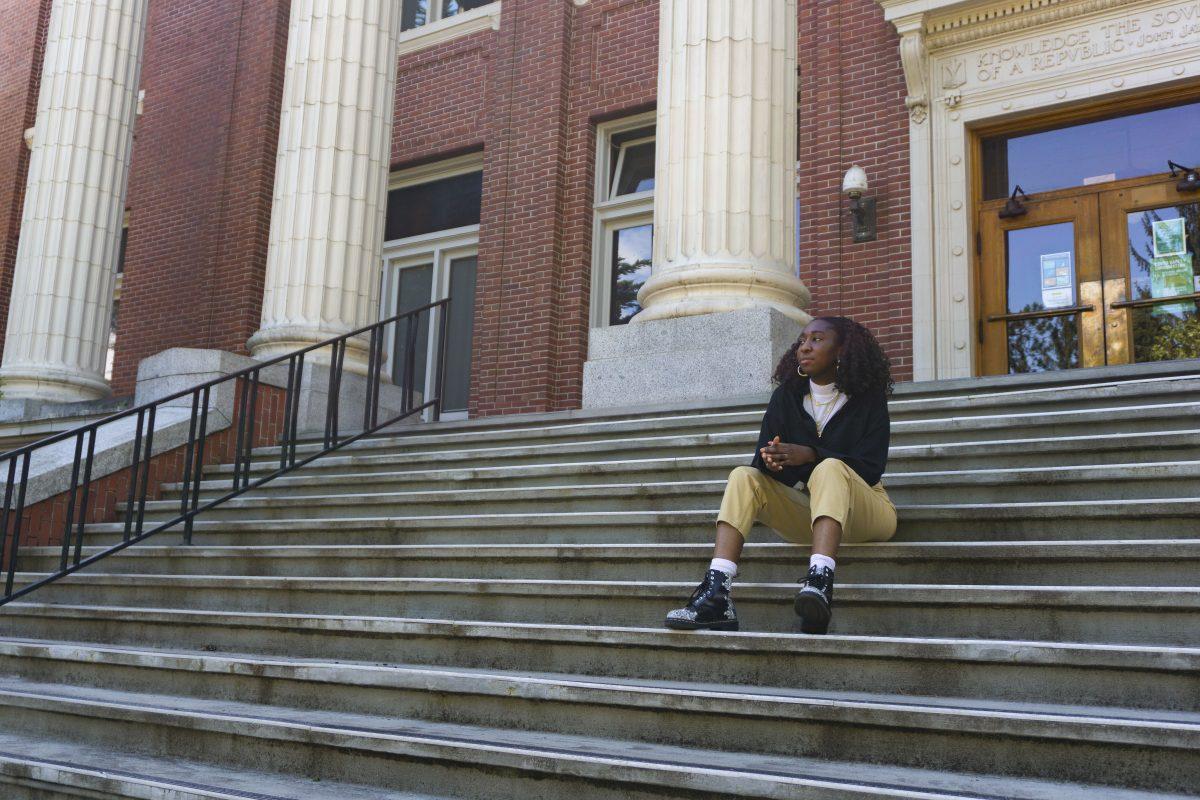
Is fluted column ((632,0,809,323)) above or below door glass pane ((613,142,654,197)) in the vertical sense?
below

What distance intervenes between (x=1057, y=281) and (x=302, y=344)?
22.6 ft

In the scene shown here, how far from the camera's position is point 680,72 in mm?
8844

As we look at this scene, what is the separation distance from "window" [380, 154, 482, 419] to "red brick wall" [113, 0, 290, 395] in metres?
1.93

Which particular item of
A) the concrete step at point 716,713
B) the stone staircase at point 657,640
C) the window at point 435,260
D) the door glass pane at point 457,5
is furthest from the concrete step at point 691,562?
the door glass pane at point 457,5

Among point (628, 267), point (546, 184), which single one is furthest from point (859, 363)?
point (546, 184)

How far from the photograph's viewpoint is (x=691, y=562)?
5078 mm

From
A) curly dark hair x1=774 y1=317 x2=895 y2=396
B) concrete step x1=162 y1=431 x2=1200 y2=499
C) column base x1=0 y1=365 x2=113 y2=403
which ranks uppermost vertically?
column base x1=0 y1=365 x2=113 y2=403

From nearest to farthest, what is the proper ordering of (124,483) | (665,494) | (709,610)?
(709,610) → (665,494) → (124,483)

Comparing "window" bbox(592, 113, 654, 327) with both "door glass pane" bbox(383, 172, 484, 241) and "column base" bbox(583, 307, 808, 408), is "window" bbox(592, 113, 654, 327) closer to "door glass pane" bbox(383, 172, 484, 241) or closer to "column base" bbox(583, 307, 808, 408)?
"door glass pane" bbox(383, 172, 484, 241)

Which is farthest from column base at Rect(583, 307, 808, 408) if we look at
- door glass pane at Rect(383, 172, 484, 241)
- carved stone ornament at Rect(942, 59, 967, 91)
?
door glass pane at Rect(383, 172, 484, 241)

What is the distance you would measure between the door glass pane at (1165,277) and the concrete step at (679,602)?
664 cm

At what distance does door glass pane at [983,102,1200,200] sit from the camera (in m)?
10.3

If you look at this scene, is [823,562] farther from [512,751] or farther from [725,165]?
[725,165]

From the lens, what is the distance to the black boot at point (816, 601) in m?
4.03
